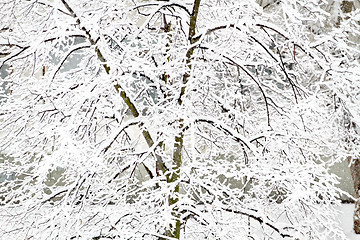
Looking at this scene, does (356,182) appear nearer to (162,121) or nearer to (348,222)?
(348,222)

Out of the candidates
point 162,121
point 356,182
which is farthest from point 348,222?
point 162,121

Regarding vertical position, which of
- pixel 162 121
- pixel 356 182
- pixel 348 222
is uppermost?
pixel 162 121

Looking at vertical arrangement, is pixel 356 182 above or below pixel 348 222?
above

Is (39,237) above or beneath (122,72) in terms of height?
beneath

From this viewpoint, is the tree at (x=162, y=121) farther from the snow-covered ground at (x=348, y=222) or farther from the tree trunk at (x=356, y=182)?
the snow-covered ground at (x=348, y=222)

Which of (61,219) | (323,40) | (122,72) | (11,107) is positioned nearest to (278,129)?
(323,40)

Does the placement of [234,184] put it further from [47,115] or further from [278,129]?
[47,115]

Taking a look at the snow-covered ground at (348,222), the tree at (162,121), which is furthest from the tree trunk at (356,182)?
the tree at (162,121)

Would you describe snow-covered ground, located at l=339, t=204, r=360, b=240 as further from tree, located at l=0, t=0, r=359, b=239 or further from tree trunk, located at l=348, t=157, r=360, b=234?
tree, located at l=0, t=0, r=359, b=239

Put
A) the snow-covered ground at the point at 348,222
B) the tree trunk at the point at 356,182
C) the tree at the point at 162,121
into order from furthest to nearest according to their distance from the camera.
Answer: the snow-covered ground at the point at 348,222 < the tree trunk at the point at 356,182 < the tree at the point at 162,121

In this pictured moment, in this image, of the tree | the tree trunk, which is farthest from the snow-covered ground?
the tree

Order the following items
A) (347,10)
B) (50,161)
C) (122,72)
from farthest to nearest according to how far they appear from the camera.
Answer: (347,10), (122,72), (50,161)

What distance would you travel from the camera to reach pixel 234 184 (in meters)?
13.2

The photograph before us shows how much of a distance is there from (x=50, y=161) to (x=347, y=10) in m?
9.20
